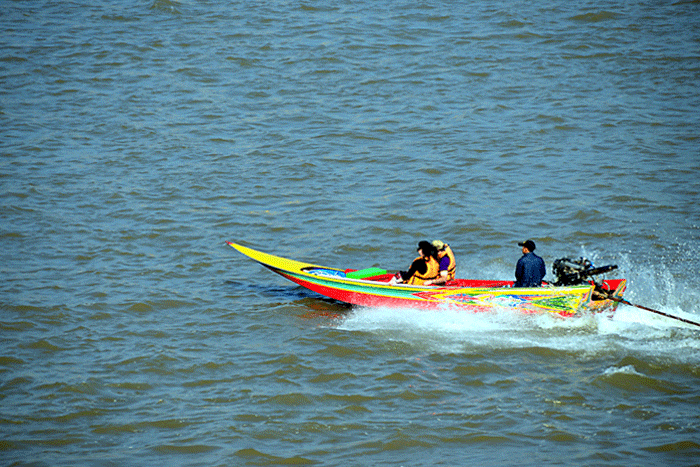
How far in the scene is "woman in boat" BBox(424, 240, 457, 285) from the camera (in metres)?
10.9

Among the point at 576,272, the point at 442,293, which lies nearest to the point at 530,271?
the point at 576,272

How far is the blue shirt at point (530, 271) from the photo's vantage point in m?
10.4

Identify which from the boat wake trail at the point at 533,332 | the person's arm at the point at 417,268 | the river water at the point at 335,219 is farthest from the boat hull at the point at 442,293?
the person's arm at the point at 417,268

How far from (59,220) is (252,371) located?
293 inches

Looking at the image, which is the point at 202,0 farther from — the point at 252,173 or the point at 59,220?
the point at 59,220

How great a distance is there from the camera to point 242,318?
1131 centimetres

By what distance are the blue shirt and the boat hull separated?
0.69ft

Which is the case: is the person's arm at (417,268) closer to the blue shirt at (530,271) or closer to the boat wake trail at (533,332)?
the boat wake trail at (533,332)

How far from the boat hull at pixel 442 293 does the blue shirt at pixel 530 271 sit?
0.21 m

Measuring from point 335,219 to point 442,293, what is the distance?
440 centimetres

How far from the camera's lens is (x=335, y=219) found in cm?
1455

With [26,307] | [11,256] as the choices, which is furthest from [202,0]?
[26,307]

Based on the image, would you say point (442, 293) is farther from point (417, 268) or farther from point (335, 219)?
point (335, 219)

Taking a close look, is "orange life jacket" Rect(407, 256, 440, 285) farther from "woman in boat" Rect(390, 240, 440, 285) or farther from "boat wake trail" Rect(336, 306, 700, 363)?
"boat wake trail" Rect(336, 306, 700, 363)
